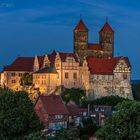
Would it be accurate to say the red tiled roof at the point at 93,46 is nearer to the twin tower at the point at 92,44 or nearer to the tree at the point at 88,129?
the twin tower at the point at 92,44

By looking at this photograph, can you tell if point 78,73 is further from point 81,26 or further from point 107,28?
point 107,28

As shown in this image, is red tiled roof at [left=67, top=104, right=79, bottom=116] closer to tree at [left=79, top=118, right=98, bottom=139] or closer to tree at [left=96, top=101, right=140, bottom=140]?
tree at [left=79, top=118, right=98, bottom=139]

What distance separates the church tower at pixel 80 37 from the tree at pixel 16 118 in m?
53.3

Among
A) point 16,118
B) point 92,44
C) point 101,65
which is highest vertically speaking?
point 92,44

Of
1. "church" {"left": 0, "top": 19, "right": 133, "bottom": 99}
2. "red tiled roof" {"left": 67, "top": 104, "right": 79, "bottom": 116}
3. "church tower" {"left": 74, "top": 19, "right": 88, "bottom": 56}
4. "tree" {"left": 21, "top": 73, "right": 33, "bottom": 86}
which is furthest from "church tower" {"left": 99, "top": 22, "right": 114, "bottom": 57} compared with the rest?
"red tiled roof" {"left": 67, "top": 104, "right": 79, "bottom": 116}

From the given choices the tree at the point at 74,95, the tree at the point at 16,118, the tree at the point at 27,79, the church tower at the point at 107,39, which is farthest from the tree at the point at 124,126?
the church tower at the point at 107,39

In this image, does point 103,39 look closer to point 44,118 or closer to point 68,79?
point 68,79

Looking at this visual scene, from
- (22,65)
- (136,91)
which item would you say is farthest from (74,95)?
(136,91)

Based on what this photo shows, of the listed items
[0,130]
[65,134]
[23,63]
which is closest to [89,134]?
[65,134]

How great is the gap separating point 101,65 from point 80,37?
1013 centimetres

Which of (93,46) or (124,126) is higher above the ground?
(93,46)

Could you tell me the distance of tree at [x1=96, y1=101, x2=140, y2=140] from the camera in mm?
49531

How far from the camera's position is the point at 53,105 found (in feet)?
284

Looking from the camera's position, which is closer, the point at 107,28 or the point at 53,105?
the point at 53,105
